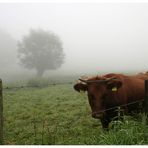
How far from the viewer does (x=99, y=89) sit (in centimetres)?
696

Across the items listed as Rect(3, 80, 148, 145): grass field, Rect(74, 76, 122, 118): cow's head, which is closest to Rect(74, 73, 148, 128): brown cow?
Rect(74, 76, 122, 118): cow's head

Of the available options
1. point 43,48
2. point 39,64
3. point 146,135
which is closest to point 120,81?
point 146,135

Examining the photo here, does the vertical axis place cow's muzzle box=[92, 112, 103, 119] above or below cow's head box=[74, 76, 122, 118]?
below

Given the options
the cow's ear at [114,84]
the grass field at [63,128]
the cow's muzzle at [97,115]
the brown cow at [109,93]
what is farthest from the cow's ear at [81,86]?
the grass field at [63,128]

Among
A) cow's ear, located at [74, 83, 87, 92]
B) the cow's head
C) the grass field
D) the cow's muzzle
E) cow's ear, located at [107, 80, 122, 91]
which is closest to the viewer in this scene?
the grass field

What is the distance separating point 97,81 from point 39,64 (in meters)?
Answer: 37.4

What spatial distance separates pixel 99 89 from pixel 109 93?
0.31m

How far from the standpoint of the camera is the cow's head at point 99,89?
6.92 m

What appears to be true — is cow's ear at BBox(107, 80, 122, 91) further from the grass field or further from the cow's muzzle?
the grass field

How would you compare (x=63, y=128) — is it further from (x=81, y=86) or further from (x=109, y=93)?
(x=109, y=93)

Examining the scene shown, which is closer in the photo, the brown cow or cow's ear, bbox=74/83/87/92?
the brown cow

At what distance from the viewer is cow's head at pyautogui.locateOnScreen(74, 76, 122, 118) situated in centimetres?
692

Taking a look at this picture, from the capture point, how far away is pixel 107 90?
7078 mm

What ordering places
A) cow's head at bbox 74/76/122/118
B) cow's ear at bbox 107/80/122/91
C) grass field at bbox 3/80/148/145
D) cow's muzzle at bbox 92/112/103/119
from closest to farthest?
grass field at bbox 3/80/148/145 < cow's muzzle at bbox 92/112/103/119 < cow's head at bbox 74/76/122/118 < cow's ear at bbox 107/80/122/91
